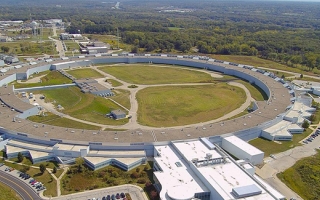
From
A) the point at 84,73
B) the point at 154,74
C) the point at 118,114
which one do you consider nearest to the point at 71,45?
the point at 84,73

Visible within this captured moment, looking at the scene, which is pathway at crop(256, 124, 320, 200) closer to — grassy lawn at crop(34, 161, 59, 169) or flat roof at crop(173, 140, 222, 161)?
flat roof at crop(173, 140, 222, 161)

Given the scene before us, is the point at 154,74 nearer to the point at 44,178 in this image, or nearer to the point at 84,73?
the point at 84,73

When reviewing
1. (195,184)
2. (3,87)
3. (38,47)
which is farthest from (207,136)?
(38,47)

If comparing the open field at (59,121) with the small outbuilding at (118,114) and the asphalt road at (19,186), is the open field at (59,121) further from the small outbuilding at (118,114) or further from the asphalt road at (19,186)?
the asphalt road at (19,186)

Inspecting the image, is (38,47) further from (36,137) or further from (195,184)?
(195,184)

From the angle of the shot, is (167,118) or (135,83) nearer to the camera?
(167,118)
